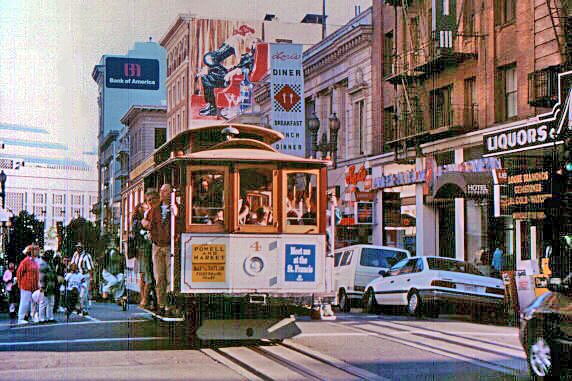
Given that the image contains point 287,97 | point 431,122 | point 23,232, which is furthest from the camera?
point 431,122

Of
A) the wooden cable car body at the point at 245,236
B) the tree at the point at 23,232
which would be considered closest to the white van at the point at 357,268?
the tree at the point at 23,232

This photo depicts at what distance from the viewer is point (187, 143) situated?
42.9 ft

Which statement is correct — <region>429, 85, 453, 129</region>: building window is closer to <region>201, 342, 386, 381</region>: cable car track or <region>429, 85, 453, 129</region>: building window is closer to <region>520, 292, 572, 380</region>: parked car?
<region>201, 342, 386, 381</region>: cable car track

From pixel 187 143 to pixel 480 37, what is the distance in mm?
13343

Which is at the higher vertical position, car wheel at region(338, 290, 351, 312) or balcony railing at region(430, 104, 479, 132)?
balcony railing at region(430, 104, 479, 132)

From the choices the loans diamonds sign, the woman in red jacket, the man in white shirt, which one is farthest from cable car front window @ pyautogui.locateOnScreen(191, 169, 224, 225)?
the loans diamonds sign

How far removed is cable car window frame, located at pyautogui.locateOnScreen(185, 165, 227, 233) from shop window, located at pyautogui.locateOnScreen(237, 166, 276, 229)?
186 millimetres

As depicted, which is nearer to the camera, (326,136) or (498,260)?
(498,260)

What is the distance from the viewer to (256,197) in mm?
12539

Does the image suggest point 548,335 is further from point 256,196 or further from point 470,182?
point 470,182

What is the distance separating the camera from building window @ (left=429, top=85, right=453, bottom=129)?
25.6m

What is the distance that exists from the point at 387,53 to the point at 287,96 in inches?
230

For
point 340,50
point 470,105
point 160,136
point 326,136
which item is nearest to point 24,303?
point 160,136

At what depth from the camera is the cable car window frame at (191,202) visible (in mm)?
11953
